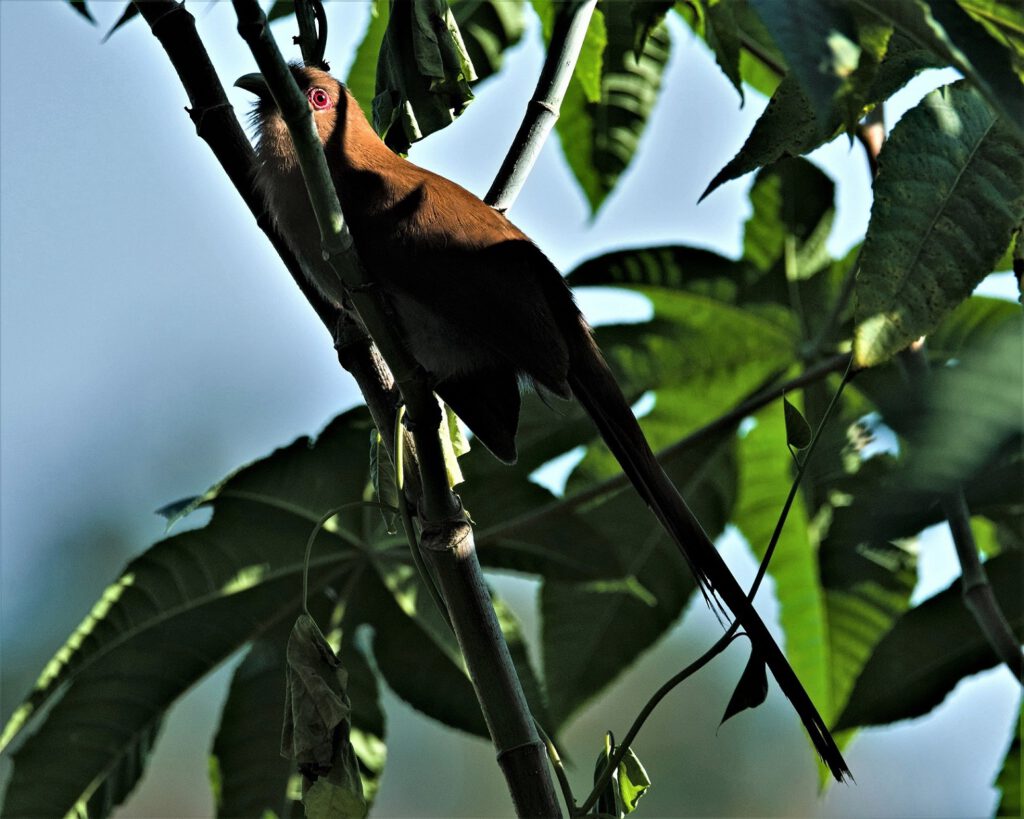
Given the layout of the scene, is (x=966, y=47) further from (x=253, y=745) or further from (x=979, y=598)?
(x=253, y=745)

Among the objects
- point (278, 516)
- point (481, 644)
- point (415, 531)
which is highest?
point (278, 516)

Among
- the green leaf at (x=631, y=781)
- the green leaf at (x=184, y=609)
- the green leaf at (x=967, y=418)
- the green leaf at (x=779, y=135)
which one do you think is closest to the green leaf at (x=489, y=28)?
the green leaf at (x=184, y=609)

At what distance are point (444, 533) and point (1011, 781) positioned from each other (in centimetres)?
106

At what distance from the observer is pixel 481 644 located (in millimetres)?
1343

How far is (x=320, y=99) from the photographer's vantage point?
253 centimetres

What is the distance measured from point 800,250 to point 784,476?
0.53 m

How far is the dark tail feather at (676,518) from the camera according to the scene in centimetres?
160

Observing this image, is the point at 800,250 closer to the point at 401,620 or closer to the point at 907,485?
the point at 401,620

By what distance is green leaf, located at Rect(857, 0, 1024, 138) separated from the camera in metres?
0.93

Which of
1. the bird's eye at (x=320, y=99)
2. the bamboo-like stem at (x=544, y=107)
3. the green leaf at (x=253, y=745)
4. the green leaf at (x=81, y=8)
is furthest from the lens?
the bird's eye at (x=320, y=99)

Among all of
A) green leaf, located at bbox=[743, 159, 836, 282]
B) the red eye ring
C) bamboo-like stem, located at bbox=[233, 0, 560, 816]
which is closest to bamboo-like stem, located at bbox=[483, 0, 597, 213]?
bamboo-like stem, located at bbox=[233, 0, 560, 816]

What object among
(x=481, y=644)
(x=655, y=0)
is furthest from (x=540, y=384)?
(x=655, y=0)

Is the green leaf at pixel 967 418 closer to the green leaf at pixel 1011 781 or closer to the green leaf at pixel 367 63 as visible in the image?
the green leaf at pixel 1011 781

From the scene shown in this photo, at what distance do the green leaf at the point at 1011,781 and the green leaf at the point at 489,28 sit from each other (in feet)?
5.23
